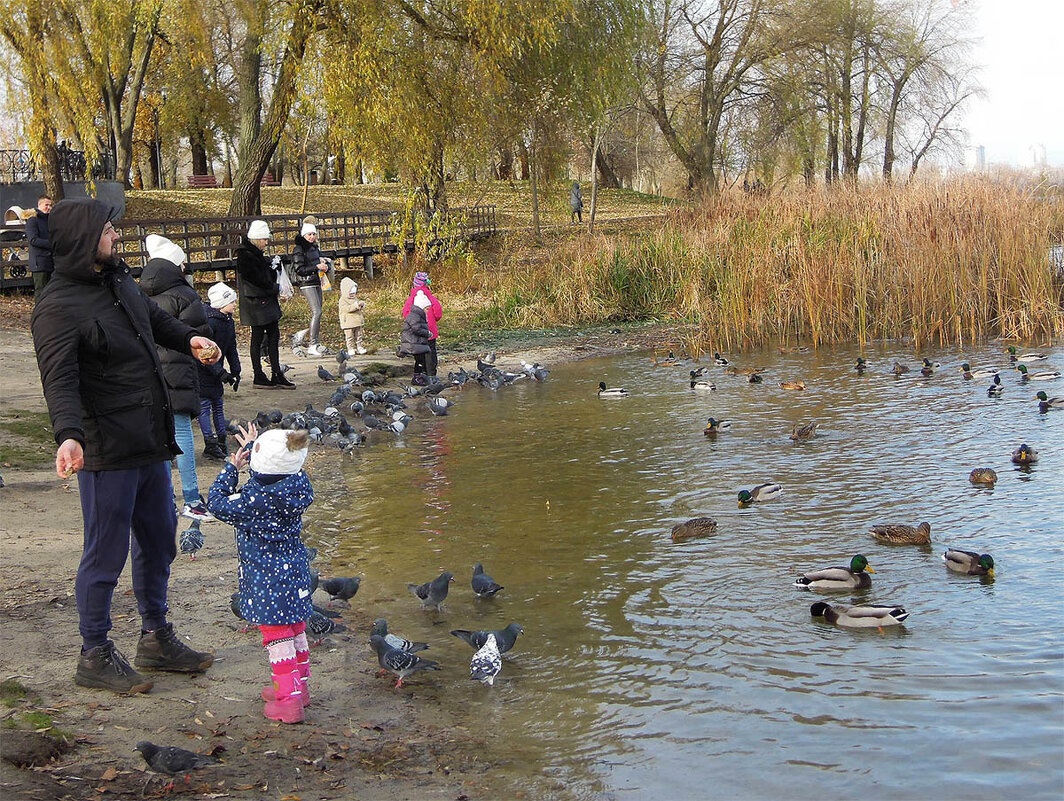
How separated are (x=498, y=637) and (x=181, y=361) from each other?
4185 millimetres

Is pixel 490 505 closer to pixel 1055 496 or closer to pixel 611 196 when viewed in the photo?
pixel 1055 496

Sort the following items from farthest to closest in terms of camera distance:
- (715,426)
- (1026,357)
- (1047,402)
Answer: (1026,357) < (1047,402) < (715,426)

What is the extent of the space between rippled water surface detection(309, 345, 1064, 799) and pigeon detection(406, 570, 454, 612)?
0.35 ft

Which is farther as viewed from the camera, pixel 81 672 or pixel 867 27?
pixel 867 27

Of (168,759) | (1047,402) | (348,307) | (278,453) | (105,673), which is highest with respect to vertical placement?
(348,307)

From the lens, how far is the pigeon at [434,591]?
23.1ft

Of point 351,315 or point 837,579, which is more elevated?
point 351,315

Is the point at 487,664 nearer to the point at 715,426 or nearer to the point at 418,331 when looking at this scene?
the point at 715,426

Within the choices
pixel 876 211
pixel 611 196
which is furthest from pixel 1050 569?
pixel 611 196

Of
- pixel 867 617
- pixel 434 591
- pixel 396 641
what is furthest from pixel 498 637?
pixel 867 617

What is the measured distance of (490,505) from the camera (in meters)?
9.70

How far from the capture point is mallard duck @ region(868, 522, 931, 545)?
8094 mm

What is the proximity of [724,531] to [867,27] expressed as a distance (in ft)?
134

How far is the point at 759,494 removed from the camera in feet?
31.1
